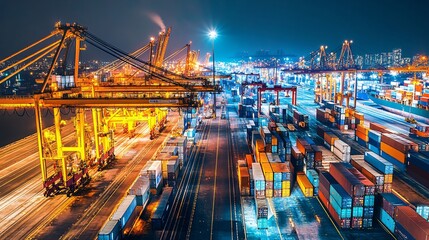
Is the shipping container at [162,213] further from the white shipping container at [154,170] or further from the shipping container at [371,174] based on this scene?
the shipping container at [371,174]

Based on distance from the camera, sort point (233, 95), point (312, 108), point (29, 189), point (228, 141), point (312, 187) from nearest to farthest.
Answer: point (312, 187)
point (29, 189)
point (228, 141)
point (312, 108)
point (233, 95)

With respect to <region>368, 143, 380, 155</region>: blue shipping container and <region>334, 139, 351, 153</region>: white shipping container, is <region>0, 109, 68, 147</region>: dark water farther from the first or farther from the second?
<region>368, 143, 380, 155</region>: blue shipping container

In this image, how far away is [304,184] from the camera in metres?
26.9

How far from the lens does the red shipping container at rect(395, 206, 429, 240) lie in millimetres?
16578

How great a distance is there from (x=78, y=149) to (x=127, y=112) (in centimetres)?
1742

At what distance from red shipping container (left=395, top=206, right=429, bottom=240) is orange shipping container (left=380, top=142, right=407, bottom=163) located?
15.2 metres

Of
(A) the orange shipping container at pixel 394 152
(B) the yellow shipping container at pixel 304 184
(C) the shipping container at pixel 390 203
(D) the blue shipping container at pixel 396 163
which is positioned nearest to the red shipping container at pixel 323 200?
(B) the yellow shipping container at pixel 304 184

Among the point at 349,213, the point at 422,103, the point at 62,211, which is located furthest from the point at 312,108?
the point at 62,211

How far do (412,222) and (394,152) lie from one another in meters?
18.5

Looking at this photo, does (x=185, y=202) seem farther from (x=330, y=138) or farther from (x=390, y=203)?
(x=330, y=138)

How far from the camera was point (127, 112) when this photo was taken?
48.4 m

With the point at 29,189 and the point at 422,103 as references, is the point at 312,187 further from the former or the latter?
the point at 422,103

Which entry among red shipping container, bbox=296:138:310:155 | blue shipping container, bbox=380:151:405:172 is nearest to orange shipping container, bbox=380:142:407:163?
blue shipping container, bbox=380:151:405:172

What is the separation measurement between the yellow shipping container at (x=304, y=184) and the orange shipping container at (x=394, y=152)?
11.3 metres
